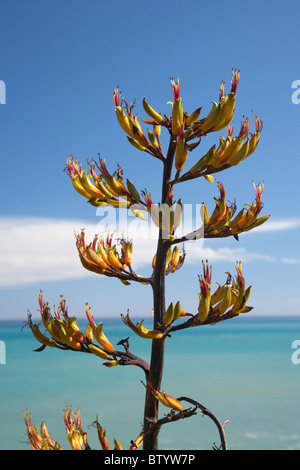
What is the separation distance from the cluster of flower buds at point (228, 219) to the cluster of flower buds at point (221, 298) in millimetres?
330

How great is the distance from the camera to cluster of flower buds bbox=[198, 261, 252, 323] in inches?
179

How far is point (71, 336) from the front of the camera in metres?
4.73

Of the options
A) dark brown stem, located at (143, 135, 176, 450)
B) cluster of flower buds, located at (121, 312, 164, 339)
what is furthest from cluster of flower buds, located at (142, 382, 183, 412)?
cluster of flower buds, located at (121, 312, 164, 339)

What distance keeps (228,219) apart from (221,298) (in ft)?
2.25

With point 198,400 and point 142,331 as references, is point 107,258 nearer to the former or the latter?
point 142,331

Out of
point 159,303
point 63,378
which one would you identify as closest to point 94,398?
point 63,378

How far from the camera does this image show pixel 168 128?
498cm

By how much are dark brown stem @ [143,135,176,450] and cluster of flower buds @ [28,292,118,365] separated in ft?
1.35

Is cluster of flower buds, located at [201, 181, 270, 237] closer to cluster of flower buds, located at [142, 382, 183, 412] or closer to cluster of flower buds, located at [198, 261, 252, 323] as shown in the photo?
cluster of flower buds, located at [198, 261, 252, 323]

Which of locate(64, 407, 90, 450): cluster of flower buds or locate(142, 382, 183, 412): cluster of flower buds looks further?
locate(64, 407, 90, 450): cluster of flower buds

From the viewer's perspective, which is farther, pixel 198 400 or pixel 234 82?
pixel 198 400

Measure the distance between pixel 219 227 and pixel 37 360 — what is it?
47029 millimetres

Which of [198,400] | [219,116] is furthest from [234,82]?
[198,400]
